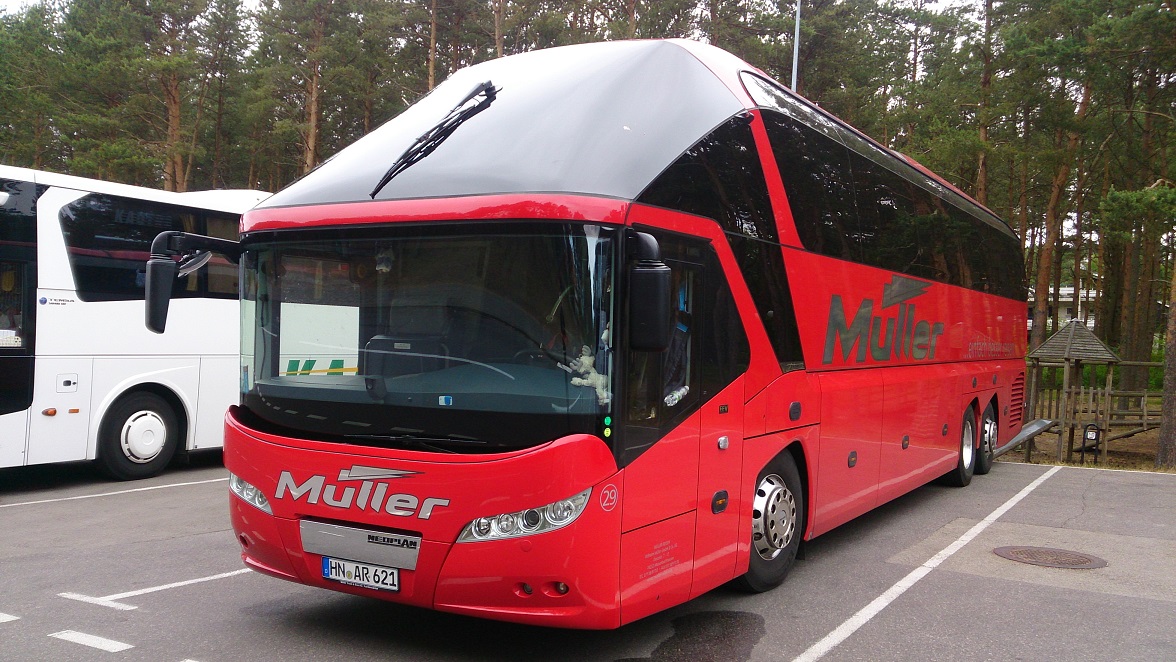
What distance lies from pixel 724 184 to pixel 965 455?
740 cm

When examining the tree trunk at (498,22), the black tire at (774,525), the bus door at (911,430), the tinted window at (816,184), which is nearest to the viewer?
the black tire at (774,525)

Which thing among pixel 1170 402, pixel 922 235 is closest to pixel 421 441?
pixel 922 235

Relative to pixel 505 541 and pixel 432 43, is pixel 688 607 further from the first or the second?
pixel 432 43

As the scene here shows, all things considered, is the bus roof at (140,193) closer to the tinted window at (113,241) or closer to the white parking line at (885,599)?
the tinted window at (113,241)

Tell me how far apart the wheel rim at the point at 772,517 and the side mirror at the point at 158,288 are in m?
3.83

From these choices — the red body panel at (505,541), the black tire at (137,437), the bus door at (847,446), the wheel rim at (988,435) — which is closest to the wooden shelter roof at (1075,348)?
the wheel rim at (988,435)

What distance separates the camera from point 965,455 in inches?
450

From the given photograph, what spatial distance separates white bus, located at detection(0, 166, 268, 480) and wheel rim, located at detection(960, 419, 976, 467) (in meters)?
9.38

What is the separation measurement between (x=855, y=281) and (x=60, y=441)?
8785 mm

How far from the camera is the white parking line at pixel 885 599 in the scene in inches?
204

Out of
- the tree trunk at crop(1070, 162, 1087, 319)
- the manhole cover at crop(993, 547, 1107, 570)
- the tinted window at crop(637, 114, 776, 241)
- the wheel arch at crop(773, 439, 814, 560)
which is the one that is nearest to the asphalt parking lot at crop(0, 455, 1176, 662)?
the manhole cover at crop(993, 547, 1107, 570)

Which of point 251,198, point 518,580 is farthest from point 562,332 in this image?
point 251,198

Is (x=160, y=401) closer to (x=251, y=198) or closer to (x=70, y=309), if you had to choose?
(x=70, y=309)

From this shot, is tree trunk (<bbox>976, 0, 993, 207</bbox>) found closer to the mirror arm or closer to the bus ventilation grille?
the bus ventilation grille
